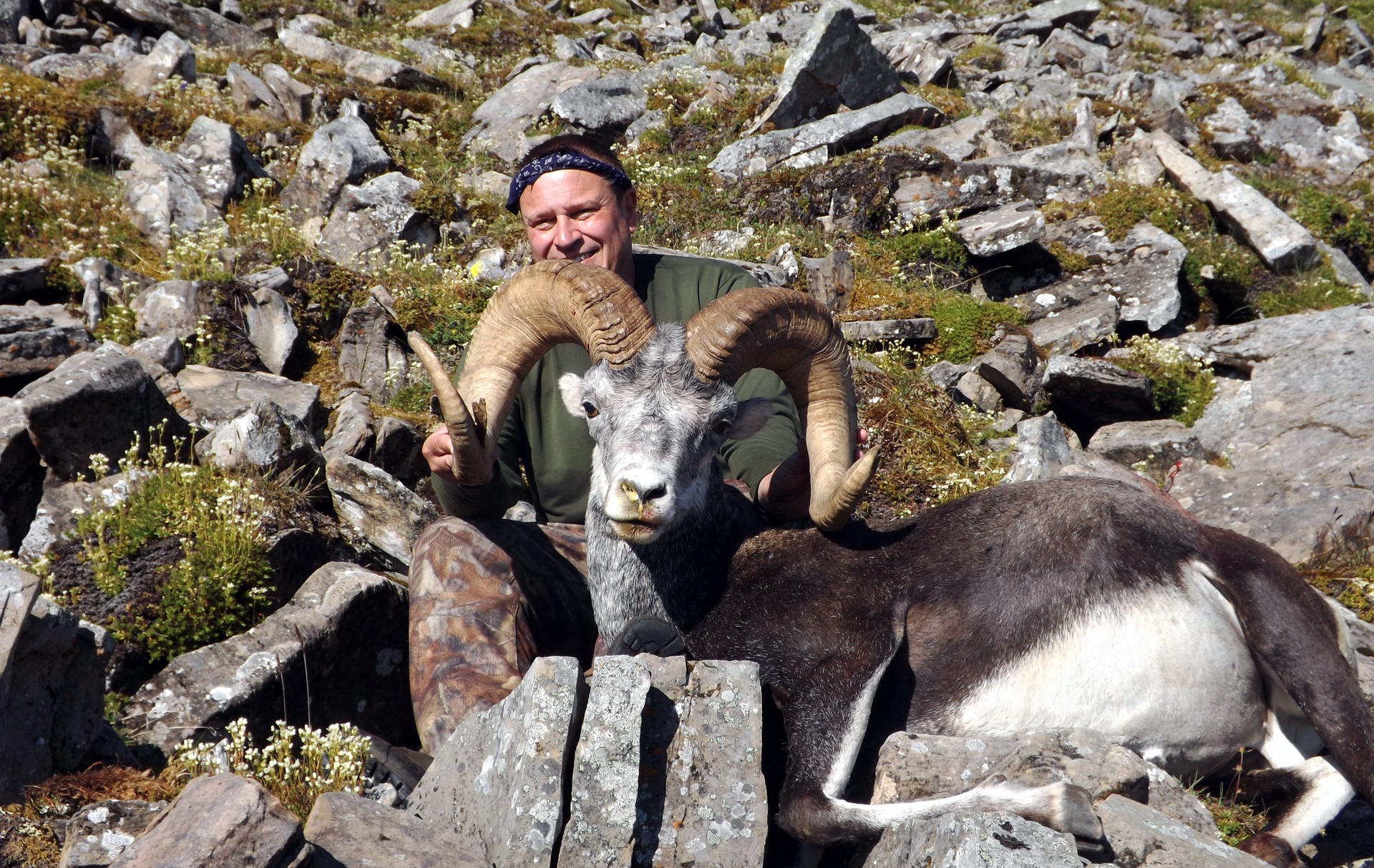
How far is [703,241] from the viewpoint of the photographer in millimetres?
13953

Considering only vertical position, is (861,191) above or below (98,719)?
above

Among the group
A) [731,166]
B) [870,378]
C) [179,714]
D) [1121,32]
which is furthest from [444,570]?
[1121,32]

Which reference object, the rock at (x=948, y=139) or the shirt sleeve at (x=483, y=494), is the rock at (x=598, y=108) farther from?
the shirt sleeve at (x=483, y=494)

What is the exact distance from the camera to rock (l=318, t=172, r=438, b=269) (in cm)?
1342

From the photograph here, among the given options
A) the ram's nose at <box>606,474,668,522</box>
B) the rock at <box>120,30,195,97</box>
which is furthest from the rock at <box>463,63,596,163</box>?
the ram's nose at <box>606,474,668,522</box>

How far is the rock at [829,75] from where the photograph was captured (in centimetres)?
1775

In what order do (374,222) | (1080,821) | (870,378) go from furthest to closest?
(374,222) < (870,378) < (1080,821)

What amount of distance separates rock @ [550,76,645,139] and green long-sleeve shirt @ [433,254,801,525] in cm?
1197

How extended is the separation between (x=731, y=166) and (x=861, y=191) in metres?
2.49

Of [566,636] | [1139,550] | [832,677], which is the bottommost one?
[566,636]

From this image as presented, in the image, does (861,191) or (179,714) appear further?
(861,191)

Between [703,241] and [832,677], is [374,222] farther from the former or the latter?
[832,677]

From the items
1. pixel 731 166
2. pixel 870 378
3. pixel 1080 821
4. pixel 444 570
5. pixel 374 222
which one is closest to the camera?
pixel 1080 821

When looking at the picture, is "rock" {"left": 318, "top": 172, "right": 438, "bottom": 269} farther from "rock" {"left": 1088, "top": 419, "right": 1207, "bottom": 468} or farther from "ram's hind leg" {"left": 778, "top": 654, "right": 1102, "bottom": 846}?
"ram's hind leg" {"left": 778, "top": 654, "right": 1102, "bottom": 846}
